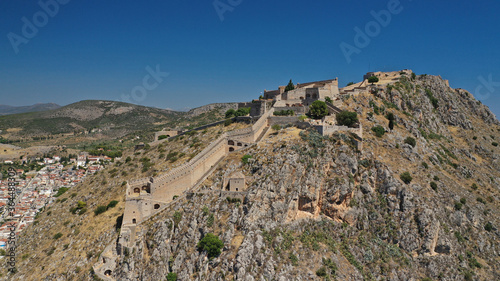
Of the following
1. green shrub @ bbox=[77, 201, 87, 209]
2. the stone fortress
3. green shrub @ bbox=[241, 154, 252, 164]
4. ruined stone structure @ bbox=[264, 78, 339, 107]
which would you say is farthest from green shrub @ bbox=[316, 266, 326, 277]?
A: green shrub @ bbox=[77, 201, 87, 209]

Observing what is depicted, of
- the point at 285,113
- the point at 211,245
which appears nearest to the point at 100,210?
the point at 211,245

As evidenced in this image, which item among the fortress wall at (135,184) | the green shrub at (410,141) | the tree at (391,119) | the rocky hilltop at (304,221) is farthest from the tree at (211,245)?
the tree at (391,119)

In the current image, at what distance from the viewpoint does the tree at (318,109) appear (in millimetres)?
55406

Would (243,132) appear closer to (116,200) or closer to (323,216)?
(323,216)

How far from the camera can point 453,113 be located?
79.2m

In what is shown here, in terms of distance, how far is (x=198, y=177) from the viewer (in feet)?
148

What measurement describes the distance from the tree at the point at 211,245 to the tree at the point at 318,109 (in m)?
27.7

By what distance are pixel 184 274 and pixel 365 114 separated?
40.8 m

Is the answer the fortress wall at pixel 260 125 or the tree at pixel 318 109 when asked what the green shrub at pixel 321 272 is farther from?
the tree at pixel 318 109

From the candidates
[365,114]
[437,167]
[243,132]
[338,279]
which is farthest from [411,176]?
[243,132]

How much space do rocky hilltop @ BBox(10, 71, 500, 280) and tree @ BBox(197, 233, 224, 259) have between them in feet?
1.29

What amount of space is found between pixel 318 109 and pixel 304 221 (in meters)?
21.2

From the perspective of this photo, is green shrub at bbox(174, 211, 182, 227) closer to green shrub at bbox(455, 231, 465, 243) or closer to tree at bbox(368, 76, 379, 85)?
green shrub at bbox(455, 231, 465, 243)

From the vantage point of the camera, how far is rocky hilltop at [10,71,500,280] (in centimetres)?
3722
